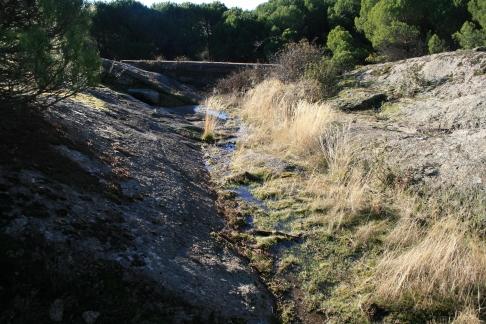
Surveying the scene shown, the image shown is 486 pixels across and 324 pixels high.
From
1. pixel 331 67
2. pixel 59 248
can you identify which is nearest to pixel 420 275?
pixel 59 248

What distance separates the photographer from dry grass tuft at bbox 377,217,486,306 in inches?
138

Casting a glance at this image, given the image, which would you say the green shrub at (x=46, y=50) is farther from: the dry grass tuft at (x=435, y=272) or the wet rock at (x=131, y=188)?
the dry grass tuft at (x=435, y=272)

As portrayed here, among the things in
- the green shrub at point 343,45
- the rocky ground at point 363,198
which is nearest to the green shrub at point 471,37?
the green shrub at point 343,45

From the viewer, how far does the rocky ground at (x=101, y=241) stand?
9.04 ft

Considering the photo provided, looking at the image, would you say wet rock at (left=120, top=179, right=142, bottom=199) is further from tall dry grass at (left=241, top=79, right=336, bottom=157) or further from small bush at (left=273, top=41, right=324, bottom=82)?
small bush at (left=273, top=41, right=324, bottom=82)

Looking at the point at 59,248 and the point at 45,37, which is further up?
the point at 45,37

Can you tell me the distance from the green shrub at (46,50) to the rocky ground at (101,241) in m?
0.36

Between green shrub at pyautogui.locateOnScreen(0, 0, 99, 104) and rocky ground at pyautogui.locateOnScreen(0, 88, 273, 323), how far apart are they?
1.20 feet

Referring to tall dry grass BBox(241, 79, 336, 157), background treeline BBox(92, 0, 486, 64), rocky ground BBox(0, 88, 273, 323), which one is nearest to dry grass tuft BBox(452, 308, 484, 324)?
rocky ground BBox(0, 88, 273, 323)

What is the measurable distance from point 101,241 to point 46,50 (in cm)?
142

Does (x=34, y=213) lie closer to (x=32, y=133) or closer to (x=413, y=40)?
(x=32, y=133)

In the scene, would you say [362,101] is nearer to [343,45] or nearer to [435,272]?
[435,272]

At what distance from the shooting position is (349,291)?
379 centimetres

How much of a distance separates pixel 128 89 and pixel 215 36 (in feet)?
54.4
